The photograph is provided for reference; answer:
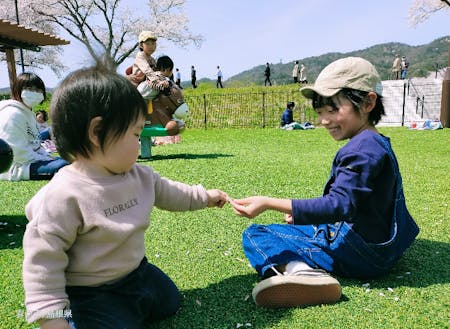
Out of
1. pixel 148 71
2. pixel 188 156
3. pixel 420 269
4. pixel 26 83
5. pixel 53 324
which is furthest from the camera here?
pixel 188 156

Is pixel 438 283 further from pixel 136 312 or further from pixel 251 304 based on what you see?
pixel 136 312

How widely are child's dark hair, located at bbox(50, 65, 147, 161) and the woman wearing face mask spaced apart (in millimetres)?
3590

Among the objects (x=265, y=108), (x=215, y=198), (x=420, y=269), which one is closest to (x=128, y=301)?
(x=215, y=198)

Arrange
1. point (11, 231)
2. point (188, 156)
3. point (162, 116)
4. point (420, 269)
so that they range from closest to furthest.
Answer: point (420, 269), point (11, 231), point (162, 116), point (188, 156)

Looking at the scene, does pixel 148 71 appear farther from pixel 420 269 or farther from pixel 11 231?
pixel 420 269

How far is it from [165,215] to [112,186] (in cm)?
192

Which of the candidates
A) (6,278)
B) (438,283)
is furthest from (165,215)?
(438,283)

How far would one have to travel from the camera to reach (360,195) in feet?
6.23

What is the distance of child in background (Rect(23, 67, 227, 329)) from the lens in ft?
4.60

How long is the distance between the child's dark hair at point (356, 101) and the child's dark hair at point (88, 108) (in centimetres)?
106

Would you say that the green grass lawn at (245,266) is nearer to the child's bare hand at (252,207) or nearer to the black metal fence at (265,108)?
the child's bare hand at (252,207)

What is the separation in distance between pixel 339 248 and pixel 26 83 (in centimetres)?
413

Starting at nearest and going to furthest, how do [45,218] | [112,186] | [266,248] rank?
1. [45,218]
2. [112,186]
3. [266,248]

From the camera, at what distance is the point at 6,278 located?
7.35 feet
